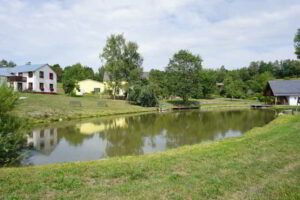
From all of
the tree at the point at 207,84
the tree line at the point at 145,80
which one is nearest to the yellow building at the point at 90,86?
the tree line at the point at 145,80

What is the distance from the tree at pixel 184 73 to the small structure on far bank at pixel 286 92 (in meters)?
14.3

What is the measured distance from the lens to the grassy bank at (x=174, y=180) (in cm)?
538

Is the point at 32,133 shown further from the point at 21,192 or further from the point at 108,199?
the point at 108,199

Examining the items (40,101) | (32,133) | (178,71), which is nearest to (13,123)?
(32,133)

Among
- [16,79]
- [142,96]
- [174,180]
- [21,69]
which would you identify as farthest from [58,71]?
[174,180]

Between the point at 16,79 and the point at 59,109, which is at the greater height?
the point at 16,79

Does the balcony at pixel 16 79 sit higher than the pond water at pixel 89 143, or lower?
higher

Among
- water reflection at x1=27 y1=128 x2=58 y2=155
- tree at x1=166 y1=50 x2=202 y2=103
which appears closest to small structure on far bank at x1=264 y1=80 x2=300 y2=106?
tree at x1=166 y1=50 x2=202 y2=103

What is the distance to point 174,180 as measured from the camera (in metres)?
6.29

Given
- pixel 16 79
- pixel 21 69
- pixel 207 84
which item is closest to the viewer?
pixel 16 79

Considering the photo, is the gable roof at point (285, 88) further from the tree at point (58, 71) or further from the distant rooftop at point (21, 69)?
the tree at point (58, 71)

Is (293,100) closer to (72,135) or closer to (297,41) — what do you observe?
(297,41)

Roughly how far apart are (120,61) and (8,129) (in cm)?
3440

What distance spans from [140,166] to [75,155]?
5865 mm
